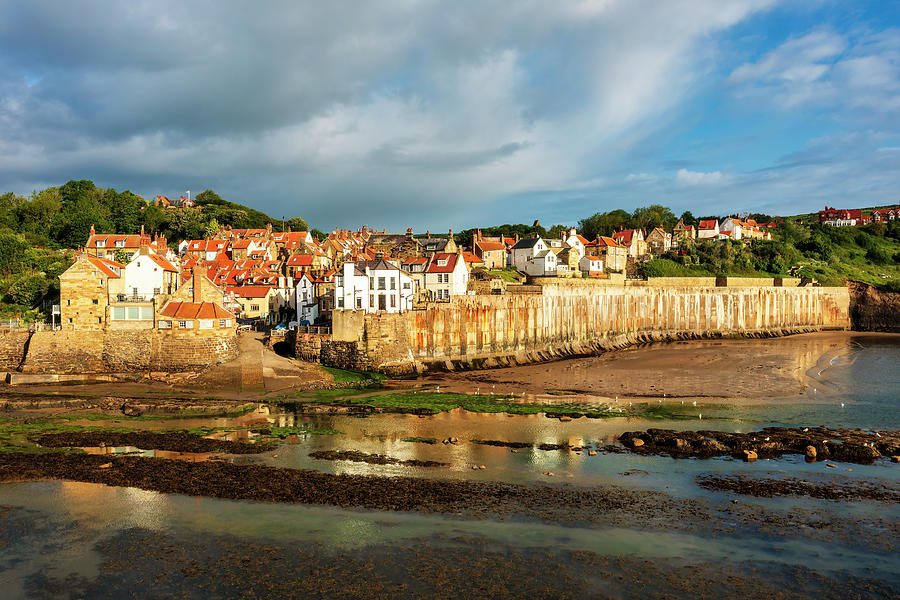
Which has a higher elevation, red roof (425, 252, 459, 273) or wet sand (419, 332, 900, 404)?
red roof (425, 252, 459, 273)

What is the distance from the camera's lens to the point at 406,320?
4988 centimetres

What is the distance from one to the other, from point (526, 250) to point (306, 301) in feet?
121

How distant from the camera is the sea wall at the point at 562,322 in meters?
48.0

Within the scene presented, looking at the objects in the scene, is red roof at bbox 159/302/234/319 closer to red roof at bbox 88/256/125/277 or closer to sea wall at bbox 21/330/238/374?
sea wall at bbox 21/330/238/374

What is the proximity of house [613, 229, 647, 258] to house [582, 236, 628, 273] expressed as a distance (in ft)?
14.5

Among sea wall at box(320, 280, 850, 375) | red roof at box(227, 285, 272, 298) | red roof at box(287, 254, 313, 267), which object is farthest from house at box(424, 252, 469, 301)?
red roof at box(287, 254, 313, 267)

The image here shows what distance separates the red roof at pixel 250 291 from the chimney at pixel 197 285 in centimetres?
1682

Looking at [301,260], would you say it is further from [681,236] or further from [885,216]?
[885,216]

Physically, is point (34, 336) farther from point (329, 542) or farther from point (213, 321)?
point (329, 542)

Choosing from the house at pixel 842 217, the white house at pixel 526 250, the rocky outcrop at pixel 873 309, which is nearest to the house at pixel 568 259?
the white house at pixel 526 250

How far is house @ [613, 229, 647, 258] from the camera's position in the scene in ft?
346

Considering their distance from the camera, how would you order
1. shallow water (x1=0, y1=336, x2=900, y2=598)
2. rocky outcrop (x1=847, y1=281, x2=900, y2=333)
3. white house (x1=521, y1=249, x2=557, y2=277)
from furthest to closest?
rocky outcrop (x1=847, y1=281, x2=900, y2=333)
white house (x1=521, y1=249, x2=557, y2=277)
shallow water (x1=0, y1=336, x2=900, y2=598)

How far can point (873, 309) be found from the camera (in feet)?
302

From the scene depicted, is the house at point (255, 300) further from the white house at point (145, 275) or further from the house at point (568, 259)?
the house at point (568, 259)
